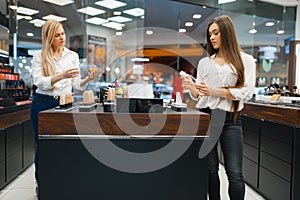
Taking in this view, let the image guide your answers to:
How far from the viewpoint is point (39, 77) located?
204cm

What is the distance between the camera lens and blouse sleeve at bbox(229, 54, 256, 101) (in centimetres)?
166

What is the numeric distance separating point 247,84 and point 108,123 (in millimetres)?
849

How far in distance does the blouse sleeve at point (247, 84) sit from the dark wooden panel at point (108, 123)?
0.26 metres

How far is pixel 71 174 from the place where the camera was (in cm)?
154

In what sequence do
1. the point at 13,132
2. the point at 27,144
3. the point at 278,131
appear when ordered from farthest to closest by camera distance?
the point at 27,144 → the point at 13,132 → the point at 278,131

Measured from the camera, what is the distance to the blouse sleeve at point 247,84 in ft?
5.43

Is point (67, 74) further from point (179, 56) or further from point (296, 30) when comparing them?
point (179, 56)

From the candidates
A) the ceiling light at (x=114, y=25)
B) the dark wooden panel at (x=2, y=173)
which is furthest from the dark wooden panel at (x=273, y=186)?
the ceiling light at (x=114, y=25)

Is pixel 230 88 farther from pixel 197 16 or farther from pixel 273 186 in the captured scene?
pixel 197 16

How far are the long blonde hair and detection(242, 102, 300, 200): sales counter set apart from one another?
1858 mm

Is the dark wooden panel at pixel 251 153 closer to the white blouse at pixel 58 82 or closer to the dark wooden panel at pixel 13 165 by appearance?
the white blouse at pixel 58 82

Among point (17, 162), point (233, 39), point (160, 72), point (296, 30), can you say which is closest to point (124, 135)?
point (233, 39)

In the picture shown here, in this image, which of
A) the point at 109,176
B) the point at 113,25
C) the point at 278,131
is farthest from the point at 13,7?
the point at 278,131

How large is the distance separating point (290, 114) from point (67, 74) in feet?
5.58
